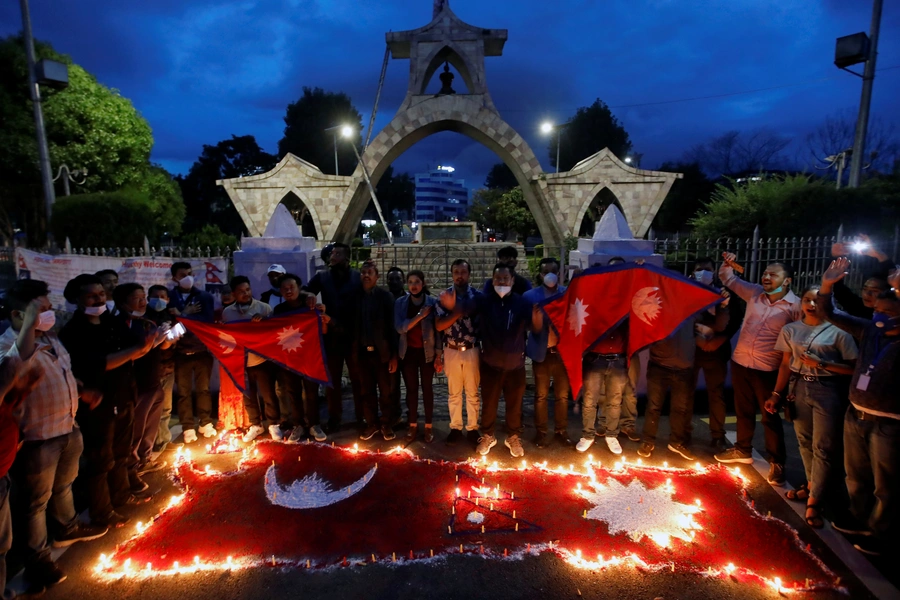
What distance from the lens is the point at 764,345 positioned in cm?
441

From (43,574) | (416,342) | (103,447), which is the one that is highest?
(416,342)

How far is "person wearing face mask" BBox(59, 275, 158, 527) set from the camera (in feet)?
11.9

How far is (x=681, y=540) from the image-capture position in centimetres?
366

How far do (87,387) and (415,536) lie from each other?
272 centimetres

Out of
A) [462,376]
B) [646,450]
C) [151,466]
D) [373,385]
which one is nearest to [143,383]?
[151,466]

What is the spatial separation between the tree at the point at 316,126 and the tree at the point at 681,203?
28.1m

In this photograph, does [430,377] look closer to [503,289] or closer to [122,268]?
[503,289]

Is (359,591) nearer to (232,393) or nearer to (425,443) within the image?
(425,443)

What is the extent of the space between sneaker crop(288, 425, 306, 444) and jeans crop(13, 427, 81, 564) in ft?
7.50

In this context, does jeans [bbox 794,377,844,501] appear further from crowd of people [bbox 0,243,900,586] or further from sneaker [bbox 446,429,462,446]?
sneaker [bbox 446,429,462,446]

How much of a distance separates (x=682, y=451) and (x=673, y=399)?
21.2 inches

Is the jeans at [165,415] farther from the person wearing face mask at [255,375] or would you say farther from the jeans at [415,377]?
the jeans at [415,377]

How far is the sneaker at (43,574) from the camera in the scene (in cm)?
322

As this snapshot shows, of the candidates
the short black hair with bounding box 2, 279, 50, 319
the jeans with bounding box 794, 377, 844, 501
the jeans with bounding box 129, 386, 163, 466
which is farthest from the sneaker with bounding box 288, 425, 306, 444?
the jeans with bounding box 794, 377, 844, 501
